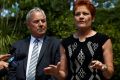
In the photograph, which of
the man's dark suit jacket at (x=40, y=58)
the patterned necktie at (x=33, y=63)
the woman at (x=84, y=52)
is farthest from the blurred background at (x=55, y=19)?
the woman at (x=84, y=52)

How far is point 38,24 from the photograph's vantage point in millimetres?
4457

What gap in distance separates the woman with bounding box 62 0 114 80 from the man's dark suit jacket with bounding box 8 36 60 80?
2.53ft

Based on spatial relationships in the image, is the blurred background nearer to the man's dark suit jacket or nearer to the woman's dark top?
the man's dark suit jacket

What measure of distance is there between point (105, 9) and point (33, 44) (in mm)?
4334

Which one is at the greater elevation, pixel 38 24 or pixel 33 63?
pixel 38 24

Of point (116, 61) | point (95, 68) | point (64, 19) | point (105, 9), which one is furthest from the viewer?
point (64, 19)

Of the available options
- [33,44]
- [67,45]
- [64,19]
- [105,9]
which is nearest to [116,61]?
[105,9]

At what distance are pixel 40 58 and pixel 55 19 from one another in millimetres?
5191

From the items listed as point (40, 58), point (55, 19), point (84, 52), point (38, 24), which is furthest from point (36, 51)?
point (55, 19)

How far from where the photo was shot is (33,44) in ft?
14.8

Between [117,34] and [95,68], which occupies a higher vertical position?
[95,68]

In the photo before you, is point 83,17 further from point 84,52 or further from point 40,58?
point 40,58

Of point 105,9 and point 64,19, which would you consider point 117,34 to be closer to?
point 105,9

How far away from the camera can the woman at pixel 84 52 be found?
347 cm
